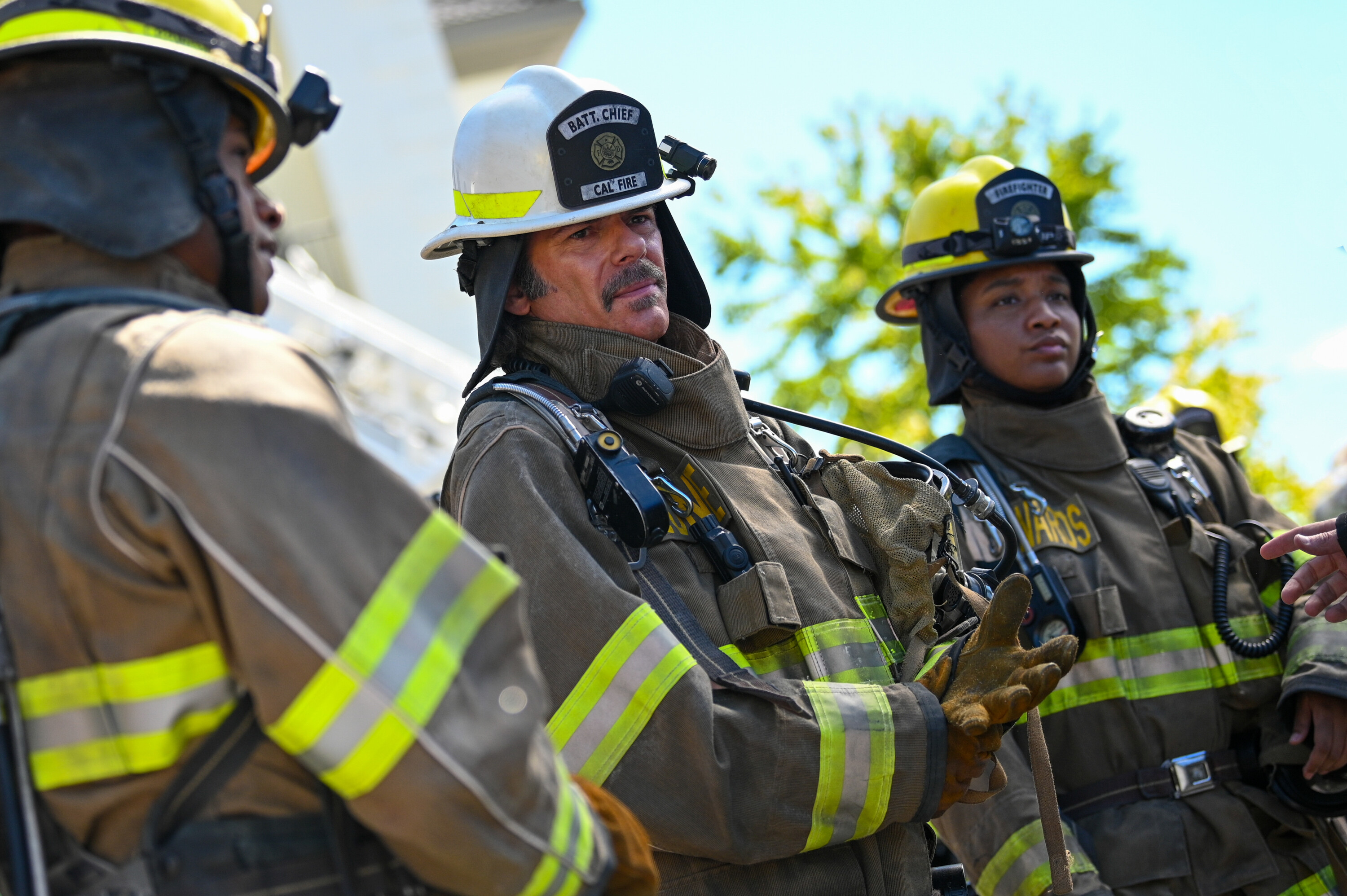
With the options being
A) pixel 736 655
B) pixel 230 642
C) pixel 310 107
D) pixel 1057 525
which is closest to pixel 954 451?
pixel 1057 525

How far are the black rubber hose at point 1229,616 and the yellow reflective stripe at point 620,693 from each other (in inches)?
76.9

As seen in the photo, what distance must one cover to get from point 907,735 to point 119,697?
1.46 m

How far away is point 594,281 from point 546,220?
0.19 m

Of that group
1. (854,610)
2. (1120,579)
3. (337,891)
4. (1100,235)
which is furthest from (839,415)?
(337,891)

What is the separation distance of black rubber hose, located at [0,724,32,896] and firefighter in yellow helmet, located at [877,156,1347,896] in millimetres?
2381

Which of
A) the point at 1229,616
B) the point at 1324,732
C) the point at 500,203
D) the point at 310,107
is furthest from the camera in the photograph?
the point at 1229,616

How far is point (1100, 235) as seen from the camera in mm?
12672

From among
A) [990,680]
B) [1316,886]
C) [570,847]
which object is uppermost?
[570,847]

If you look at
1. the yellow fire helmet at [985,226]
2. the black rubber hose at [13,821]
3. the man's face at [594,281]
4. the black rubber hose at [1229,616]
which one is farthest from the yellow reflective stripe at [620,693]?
the yellow fire helmet at [985,226]

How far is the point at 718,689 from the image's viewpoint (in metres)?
2.47

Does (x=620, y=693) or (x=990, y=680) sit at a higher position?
(x=620, y=693)

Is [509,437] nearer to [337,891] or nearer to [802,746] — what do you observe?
[802,746]

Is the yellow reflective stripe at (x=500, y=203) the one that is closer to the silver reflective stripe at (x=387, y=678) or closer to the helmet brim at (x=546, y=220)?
the helmet brim at (x=546, y=220)

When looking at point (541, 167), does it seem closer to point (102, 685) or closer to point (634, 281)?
point (634, 281)
